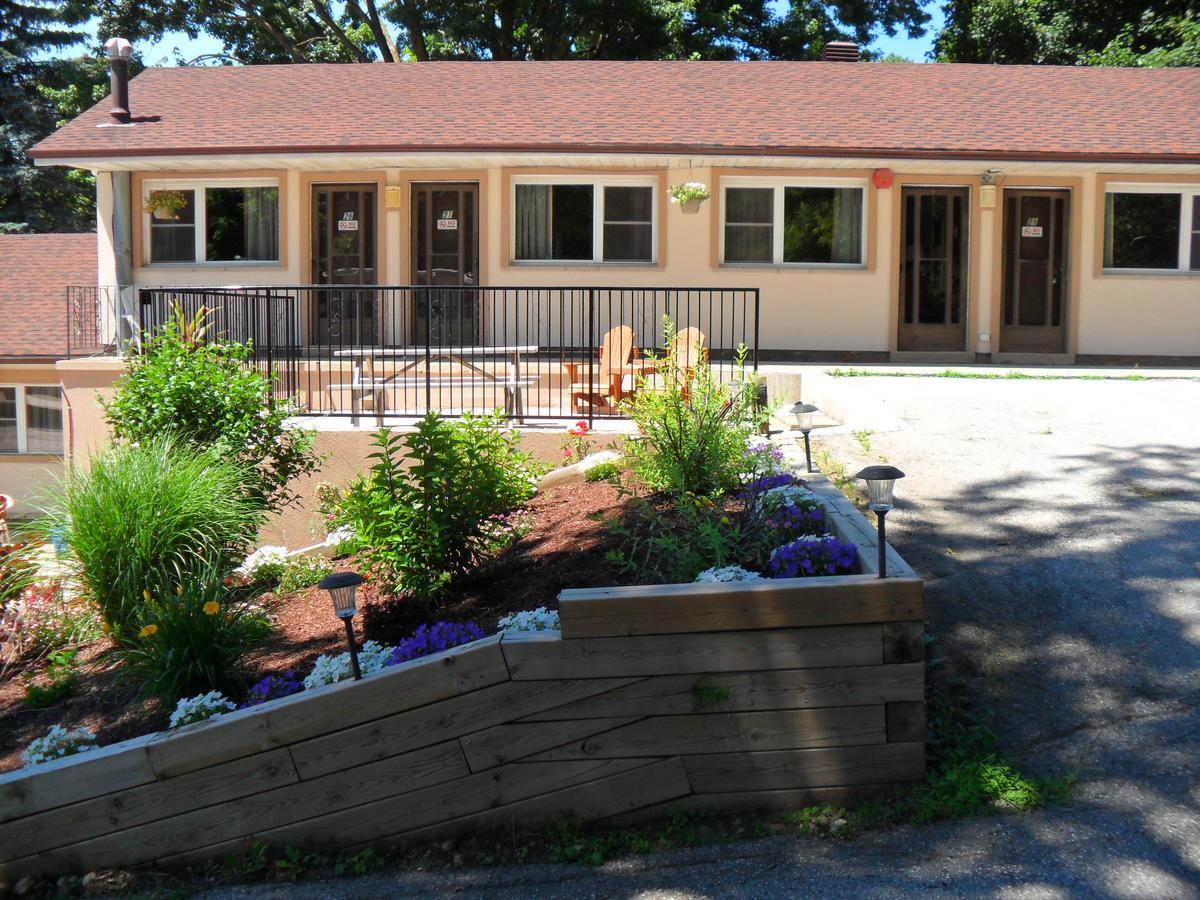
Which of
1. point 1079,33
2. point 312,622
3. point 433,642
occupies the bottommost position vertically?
point 312,622

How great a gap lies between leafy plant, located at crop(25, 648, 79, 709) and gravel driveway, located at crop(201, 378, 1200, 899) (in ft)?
8.46

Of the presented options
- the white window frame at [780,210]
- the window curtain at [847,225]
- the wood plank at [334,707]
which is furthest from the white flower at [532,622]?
the window curtain at [847,225]

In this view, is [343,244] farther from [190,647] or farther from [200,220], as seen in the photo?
[190,647]

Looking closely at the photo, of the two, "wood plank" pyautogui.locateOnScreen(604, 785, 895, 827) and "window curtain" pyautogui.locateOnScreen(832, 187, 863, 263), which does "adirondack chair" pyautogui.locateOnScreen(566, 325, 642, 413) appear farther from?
Result: "wood plank" pyautogui.locateOnScreen(604, 785, 895, 827)

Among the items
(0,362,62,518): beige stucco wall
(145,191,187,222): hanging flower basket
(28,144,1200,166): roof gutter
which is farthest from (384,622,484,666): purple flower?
(0,362,62,518): beige stucco wall

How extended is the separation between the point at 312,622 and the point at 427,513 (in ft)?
3.73

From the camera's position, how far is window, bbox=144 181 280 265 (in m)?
16.5

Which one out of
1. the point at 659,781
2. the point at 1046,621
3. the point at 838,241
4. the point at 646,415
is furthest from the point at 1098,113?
the point at 659,781

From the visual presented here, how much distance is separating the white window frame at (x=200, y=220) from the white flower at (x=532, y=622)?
1258 centimetres

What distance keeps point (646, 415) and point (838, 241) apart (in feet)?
32.5

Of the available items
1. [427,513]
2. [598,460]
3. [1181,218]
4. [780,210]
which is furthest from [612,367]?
[1181,218]

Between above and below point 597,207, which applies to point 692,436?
below

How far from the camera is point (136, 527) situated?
6.74 meters

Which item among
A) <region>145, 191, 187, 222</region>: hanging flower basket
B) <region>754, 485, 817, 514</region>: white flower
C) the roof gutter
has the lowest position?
<region>754, 485, 817, 514</region>: white flower
